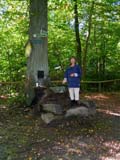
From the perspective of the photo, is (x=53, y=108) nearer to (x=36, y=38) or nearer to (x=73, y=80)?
(x=73, y=80)

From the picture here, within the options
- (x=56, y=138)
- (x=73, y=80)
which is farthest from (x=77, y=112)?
(x=56, y=138)

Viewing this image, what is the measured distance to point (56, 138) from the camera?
7.39 m

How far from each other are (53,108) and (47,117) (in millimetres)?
283

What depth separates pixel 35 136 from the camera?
295 inches

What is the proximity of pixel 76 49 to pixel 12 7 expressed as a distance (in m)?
4.86

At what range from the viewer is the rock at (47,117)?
8492 millimetres

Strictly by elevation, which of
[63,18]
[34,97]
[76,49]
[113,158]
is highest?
[63,18]

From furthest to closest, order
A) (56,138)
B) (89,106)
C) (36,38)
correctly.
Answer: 1. (36,38)
2. (89,106)
3. (56,138)

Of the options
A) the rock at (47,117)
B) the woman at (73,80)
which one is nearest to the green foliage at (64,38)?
the woman at (73,80)

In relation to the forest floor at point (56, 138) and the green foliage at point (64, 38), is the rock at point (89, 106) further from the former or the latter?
the green foliage at point (64, 38)

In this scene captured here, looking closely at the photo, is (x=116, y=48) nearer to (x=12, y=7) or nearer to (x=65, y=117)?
(x=12, y=7)

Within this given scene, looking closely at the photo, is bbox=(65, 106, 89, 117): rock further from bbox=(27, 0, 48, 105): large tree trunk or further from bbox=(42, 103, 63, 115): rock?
bbox=(27, 0, 48, 105): large tree trunk

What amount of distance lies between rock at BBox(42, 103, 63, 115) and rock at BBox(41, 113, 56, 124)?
12 centimetres

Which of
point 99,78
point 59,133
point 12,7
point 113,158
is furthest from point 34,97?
point 99,78
